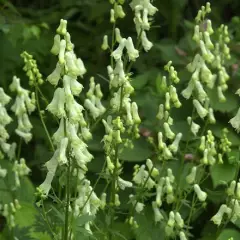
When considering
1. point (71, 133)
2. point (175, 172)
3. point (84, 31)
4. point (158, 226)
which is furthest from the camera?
point (84, 31)

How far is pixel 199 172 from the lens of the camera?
3.27 metres

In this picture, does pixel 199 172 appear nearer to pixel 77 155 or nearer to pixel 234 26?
pixel 77 155

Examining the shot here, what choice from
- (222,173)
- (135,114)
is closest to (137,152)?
(222,173)

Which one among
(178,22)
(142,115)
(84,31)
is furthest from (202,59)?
(84,31)

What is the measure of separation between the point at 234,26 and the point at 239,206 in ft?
7.42

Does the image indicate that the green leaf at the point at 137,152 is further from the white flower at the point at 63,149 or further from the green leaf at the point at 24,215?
the white flower at the point at 63,149

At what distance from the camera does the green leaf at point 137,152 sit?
386 centimetres

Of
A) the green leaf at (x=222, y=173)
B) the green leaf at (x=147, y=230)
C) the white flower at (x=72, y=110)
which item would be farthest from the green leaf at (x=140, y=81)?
the white flower at (x=72, y=110)

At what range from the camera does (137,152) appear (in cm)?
392

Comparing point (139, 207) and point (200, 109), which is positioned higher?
point (200, 109)

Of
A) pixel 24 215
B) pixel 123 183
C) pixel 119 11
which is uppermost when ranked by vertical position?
pixel 119 11

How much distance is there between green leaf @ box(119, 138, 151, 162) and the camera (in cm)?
386

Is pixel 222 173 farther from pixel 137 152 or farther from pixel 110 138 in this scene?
pixel 110 138

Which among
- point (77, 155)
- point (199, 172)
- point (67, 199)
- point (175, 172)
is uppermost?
point (77, 155)
